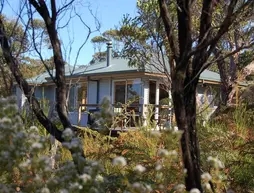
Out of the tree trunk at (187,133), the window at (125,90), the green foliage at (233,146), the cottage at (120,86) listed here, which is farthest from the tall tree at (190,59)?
the window at (125,90)

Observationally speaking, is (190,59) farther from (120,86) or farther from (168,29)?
(120,86)

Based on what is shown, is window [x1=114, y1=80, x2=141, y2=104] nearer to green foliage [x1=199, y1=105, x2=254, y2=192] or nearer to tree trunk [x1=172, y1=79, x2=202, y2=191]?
green foliage [x1=199, y1=105, x2=254, y2=192]

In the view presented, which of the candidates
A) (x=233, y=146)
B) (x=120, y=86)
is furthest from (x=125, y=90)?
(x=233, y=146)

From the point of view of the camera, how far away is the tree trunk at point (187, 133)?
7.55 feet

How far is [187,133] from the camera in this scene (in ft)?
7.68

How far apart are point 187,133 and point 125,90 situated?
16.3m

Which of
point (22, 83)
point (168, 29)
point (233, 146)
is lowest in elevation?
point (233, 146)

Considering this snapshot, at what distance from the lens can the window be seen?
711 inches

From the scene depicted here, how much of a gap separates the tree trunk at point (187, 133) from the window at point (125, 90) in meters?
15.3

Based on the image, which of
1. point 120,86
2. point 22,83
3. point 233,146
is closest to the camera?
point 22,83

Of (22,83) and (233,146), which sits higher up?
(22,83)

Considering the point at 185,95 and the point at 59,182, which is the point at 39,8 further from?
the point at 59,182

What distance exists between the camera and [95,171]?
164 centimetres

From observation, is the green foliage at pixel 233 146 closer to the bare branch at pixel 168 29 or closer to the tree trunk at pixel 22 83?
the bare branch at pixel 168 29
